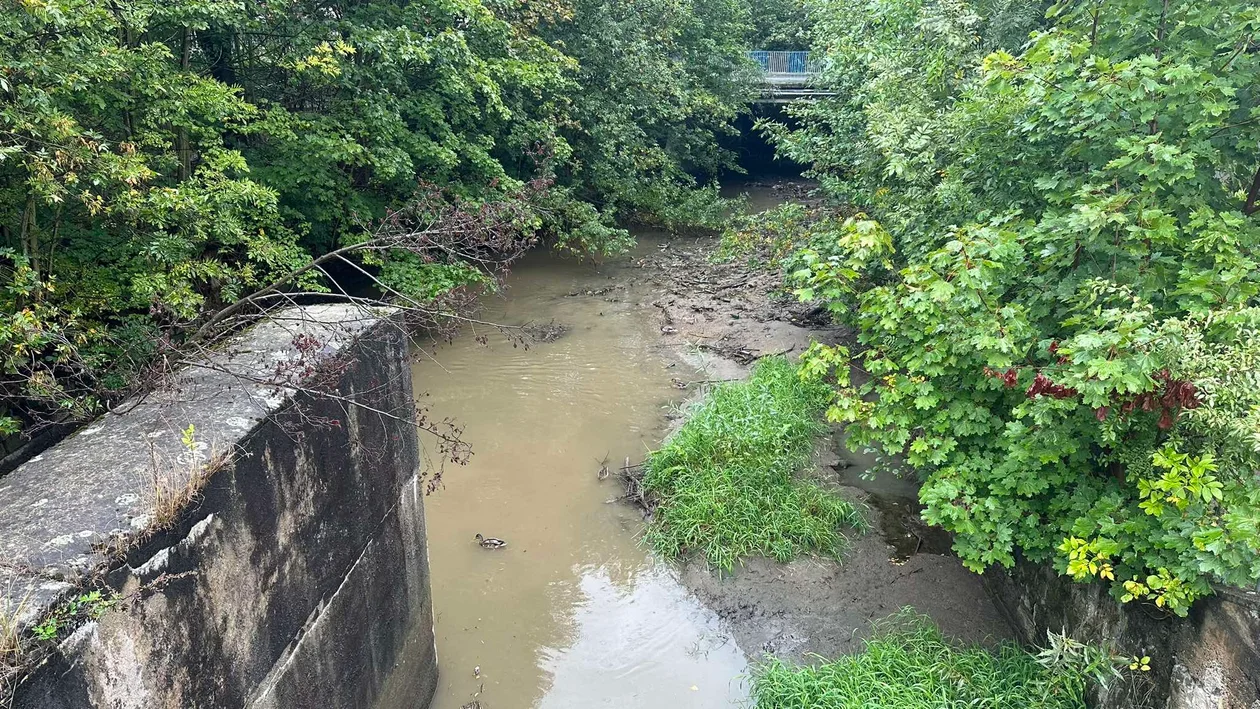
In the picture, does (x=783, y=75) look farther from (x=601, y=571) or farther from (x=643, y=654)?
(x=643, y=654)

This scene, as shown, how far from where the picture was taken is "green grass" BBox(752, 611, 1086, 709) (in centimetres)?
476

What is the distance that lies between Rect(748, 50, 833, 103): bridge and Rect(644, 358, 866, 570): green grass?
13317 millimetres

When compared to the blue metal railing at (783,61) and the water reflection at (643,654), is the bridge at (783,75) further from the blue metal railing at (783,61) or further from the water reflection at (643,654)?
the water reflection at (643,654)

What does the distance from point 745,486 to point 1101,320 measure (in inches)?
167

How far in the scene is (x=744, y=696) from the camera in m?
5.46

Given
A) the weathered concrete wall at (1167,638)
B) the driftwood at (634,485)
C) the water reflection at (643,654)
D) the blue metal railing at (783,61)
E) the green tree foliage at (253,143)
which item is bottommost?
the water reflection at (643,654)

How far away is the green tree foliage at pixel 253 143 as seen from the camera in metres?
4.84

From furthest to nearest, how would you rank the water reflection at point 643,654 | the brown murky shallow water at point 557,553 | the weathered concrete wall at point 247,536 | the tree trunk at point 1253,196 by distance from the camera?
1. the brown murky shallow water at point 557,553
2. the water reflection at point 643,654
3. the tree trunk at point 1253,196
4. the weathered concrete wall at point 247,536

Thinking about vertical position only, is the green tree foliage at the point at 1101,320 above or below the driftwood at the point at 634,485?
above

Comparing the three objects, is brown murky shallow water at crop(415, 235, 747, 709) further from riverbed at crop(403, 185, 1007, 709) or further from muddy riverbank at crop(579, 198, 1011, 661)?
muddy riverbank at crop(579, 198, 1011, 661)

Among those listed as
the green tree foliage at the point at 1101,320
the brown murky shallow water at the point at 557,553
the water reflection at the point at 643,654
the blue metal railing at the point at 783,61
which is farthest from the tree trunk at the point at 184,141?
the blue metal railing at the point at 783,61

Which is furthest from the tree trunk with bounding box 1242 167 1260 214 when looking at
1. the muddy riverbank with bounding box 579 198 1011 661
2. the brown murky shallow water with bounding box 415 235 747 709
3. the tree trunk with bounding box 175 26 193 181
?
the tree trunk with bounding box 175 26 193 181

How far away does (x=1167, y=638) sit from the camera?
13.1 feet

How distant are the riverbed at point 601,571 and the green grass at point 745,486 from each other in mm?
221
